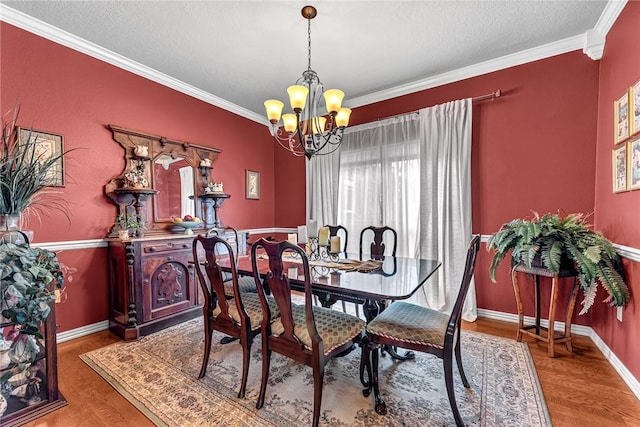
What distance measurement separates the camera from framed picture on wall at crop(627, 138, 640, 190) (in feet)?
6.10

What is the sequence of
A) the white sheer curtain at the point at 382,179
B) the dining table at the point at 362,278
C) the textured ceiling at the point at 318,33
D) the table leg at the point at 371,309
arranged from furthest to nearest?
the white sheer curtain at the point at 382,179 → the textured ceiling at the point at 318,33 → the table leg at the point at 371,309 → the dining table at the point at 362,278

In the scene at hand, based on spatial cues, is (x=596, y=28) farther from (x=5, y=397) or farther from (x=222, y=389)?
(x=5, y=397)

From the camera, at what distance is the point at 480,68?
307cm

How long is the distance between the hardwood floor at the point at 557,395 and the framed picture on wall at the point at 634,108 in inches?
67.8

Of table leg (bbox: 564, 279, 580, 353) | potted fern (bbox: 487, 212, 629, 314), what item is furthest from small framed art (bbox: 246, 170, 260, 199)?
table leg (bbox: 564, 279, 580, 353)

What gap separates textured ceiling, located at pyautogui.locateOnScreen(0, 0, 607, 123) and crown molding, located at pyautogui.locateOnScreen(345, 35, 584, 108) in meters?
0.06

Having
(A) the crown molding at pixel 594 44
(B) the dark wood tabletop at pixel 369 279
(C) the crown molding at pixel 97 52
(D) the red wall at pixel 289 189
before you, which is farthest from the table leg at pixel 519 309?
(C) the crown molding at pixel 97 52

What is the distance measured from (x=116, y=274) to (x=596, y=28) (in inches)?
195

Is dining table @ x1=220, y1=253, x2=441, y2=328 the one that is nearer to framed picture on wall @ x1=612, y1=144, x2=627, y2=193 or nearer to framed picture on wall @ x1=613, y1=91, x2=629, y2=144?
framed picture on wall @ x1=612, y1=144, x2=627, y2=193

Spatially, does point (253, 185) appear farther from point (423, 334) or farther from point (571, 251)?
point (571, 251)

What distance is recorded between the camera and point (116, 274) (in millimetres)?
2777

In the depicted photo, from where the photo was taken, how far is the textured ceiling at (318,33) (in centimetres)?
220

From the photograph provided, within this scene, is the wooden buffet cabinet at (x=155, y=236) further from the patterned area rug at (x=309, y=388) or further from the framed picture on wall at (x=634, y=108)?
the framed picture on wall at (x=634, y=108)

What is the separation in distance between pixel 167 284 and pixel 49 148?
1589 millimetres
